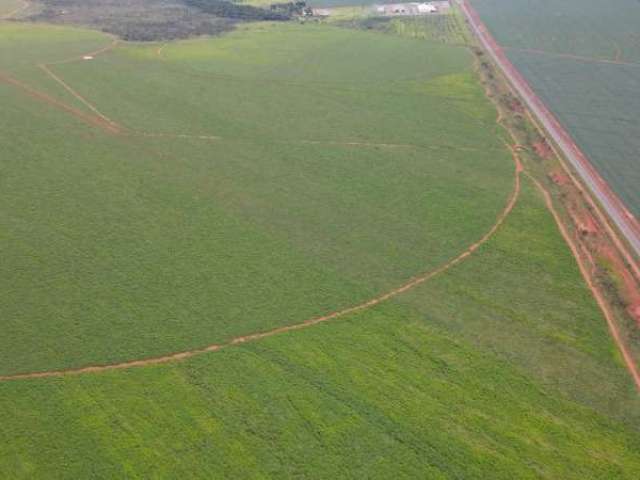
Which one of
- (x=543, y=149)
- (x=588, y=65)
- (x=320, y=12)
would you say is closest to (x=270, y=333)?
(x=543, y=149)

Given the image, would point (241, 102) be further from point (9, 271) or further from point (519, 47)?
point (519, 47)

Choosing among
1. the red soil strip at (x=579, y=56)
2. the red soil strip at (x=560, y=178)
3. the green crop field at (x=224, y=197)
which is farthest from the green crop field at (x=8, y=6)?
the red soil strip at (x=560, y=178)

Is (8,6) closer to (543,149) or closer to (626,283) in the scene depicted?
(543,149)

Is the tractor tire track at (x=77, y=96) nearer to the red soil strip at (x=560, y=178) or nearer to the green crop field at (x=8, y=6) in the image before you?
the green crop field at (x=8, y=6)

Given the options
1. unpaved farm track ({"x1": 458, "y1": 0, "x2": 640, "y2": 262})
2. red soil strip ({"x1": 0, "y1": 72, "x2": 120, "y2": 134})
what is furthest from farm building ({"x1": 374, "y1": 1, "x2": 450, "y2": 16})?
red soil strip ({"x1": 0, "y1": 72, "x2": 120, "y2": 134})

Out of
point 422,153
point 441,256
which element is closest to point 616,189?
point 422,153

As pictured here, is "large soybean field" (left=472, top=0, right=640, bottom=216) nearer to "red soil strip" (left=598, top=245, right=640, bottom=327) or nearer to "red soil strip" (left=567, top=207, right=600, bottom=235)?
"red soil strip" (left=567, top=207, right=600, bottom=235)
